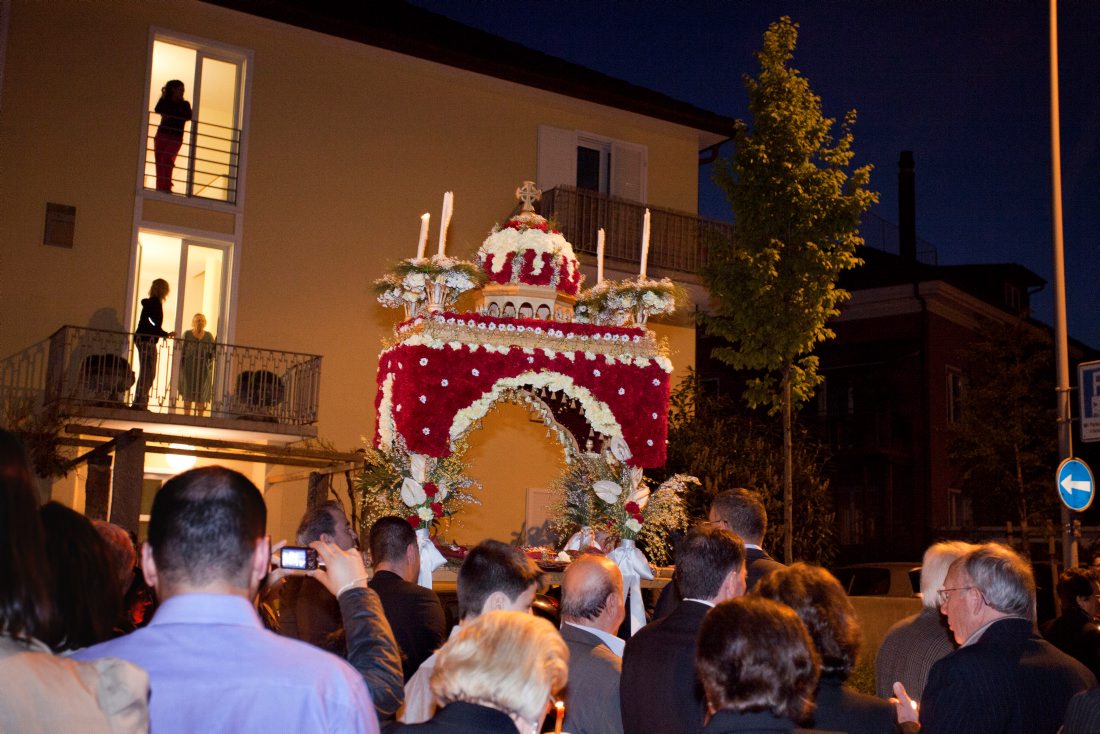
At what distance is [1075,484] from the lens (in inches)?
538

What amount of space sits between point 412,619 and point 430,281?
4985mm

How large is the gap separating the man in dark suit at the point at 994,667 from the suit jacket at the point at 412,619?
244 cm

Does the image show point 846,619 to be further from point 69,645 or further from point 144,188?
point 144,188

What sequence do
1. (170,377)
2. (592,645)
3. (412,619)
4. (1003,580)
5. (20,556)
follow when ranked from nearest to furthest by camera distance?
(20,556) < (1003,580) < (592,645) < (412,619) < (170,377)

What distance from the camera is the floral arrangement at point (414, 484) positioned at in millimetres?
10273

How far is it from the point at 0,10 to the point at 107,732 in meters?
16.4

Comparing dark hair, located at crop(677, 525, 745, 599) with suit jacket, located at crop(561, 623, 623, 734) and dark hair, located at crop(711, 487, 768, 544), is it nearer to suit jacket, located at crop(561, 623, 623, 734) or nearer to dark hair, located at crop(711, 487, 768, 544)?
suit jacket, located at crop(561, 623, 623, 734)

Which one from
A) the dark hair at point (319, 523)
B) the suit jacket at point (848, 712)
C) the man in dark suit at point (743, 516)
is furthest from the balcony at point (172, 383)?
the suit jacket at point (848, 712)

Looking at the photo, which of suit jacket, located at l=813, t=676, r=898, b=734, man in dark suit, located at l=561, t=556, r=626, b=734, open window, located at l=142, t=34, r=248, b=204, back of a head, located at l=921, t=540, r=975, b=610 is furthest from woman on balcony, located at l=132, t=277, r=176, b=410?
suit jacket, located at l=813, t=676, r=898, b=734

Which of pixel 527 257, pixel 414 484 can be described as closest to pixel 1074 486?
pixel 527 257

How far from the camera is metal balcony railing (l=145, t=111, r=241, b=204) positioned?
1761 centimetres

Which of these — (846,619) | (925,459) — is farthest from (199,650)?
(925,459)

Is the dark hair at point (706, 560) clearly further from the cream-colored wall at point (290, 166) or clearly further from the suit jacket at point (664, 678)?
the cream-colored wall at point (290, 166)

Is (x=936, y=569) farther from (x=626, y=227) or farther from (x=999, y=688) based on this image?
(x=626, y=227)
